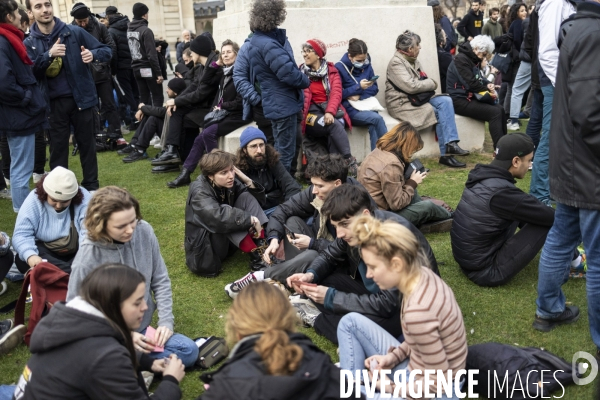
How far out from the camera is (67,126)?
627 cm

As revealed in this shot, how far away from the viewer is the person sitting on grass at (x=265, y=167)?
203 inches

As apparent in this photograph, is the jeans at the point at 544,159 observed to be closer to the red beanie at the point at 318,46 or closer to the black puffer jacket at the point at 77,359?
the red beanie at the point at 318,46

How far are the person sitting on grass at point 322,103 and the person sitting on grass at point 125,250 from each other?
11.5 ft

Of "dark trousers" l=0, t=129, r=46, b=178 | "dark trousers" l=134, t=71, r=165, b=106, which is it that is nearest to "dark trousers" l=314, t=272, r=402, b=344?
"dark trousers" l=0, t=129, r=46, b=178

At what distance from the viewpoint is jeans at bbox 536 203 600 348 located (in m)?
3.12

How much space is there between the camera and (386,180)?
15.8ft

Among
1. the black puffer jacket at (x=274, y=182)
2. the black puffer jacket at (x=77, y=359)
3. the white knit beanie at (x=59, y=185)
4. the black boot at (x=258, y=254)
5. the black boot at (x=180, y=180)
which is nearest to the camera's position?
→ the black puffer jacket at (x=77, y=359)

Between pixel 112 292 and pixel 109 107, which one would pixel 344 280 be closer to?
pixel 112 292

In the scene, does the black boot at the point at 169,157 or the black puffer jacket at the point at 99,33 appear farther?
the black puffer jacket at the point at 99,33

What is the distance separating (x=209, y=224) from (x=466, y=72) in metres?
4.43

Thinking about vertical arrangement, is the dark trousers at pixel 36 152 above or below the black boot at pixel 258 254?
above

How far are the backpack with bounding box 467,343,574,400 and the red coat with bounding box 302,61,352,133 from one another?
A: 419 centimetres

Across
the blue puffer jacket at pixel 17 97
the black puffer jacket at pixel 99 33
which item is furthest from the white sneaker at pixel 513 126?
the blue puffer jacket at pixel 17 97

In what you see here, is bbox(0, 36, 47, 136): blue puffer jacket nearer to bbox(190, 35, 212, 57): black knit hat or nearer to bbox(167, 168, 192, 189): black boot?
bbox(167, 168, 192, 189): black boot
